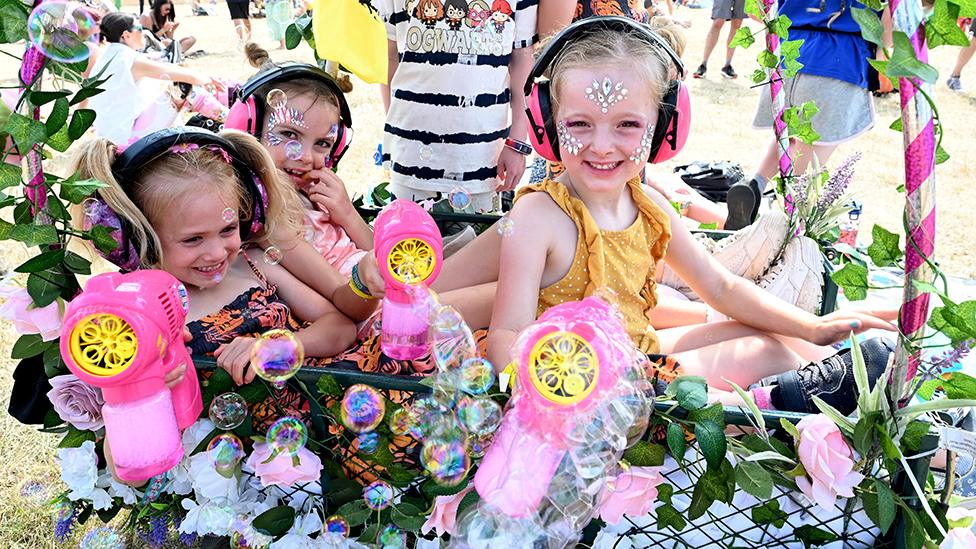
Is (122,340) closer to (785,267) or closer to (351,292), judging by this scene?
(351,292)

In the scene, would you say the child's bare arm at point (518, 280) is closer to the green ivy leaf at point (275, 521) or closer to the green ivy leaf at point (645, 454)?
the green ivy leaf at point (645, 454)

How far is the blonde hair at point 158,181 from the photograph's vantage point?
1391mm

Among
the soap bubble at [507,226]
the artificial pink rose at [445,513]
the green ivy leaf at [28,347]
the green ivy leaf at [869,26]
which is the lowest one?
the artificial pink rose at [445,513]

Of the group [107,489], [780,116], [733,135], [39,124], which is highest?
[39,124]

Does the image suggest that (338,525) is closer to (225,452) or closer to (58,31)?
(225,452)

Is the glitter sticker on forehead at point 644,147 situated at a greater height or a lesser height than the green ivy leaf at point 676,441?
greater

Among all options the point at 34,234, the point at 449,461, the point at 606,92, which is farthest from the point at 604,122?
the point at 34,234

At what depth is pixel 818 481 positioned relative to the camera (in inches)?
45.6

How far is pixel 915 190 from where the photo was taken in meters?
1.06

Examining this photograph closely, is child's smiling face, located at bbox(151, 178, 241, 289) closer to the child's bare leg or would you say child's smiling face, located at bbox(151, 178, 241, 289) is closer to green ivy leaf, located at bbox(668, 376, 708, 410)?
the child's bare leg

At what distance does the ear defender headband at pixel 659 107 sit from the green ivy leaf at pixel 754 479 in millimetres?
678

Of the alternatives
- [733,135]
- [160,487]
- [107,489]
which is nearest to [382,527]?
[160,487]

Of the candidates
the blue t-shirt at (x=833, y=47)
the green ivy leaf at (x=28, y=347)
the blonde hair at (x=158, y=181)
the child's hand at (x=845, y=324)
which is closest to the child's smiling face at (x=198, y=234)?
the blonde hair at (x=158, y=181)

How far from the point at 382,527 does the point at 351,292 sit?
57 centimetres
